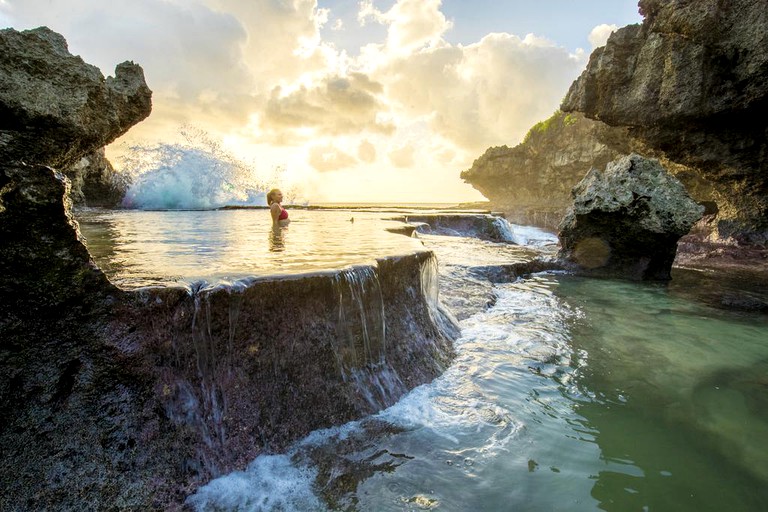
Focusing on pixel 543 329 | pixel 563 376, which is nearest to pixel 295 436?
pixel 563 376

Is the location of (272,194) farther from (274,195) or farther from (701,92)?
(701,92)

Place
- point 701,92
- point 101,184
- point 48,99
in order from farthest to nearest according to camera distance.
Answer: point 101,184 < point 701,92 < point 48,99

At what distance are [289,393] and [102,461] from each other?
4.02 feet

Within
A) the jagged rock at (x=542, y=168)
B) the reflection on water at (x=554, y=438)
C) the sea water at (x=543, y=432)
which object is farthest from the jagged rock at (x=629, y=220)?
the jagged rock at (x=542, y=168)

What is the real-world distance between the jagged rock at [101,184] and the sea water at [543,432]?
1963cm

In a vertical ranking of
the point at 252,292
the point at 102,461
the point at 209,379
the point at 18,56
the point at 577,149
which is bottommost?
the point at 102,461

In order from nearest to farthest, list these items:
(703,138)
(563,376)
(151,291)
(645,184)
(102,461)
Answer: (102,461), (151,291), (563,376), (645,184), (703,138)

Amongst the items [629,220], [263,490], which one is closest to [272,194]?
[263,490]

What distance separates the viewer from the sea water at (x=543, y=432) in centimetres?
248

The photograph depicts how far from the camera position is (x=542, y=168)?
50031 millimetres

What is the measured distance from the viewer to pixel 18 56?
5.16m

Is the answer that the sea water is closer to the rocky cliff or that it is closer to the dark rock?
the rocky cliff

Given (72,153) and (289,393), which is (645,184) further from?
(72,153)

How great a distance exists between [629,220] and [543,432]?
27.1 ft
